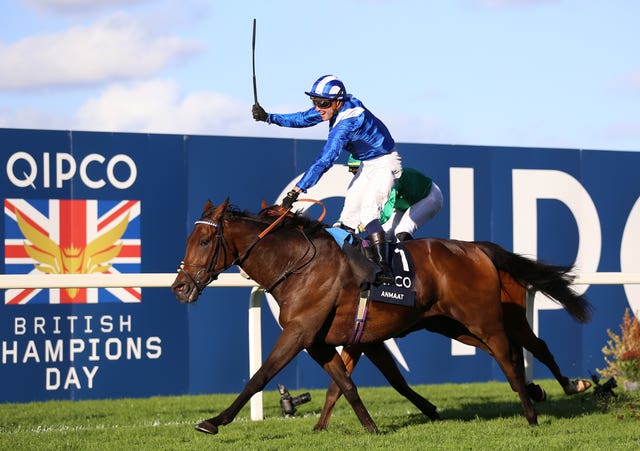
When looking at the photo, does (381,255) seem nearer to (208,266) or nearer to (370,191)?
(370,191)

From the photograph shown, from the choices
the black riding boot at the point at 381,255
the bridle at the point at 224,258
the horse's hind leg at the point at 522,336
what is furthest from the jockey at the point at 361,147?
the horse's hind leg at the point at 522,336

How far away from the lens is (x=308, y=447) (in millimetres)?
5703

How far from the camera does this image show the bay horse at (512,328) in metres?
7.09

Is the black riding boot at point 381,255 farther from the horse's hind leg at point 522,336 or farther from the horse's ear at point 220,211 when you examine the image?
the horse's hind leg at point 522,336

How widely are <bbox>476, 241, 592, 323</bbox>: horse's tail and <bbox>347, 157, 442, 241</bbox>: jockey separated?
0.49 metres

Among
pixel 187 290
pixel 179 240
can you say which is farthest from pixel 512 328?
pixel 179 240

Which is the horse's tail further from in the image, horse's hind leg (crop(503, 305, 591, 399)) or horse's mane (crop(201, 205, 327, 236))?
horse's mane (crop(201, 205, 327, 236))

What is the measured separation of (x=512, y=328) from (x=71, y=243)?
4199 mm

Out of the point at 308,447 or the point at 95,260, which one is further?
the point at 95,260

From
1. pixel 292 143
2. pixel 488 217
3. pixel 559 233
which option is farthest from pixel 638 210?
pixel 292 143

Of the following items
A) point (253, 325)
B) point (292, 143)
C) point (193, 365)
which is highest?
point (292, 143)

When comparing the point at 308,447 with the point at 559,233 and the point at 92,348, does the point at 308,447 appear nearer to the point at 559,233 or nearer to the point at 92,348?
the point at 92,348

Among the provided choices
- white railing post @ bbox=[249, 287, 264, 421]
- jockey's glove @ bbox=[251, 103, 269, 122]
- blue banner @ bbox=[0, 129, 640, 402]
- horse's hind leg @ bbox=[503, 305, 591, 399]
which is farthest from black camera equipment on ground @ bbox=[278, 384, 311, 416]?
jockey's glove @ bbox=[251, 103, 269, 122]

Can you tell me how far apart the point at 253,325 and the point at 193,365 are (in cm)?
223
